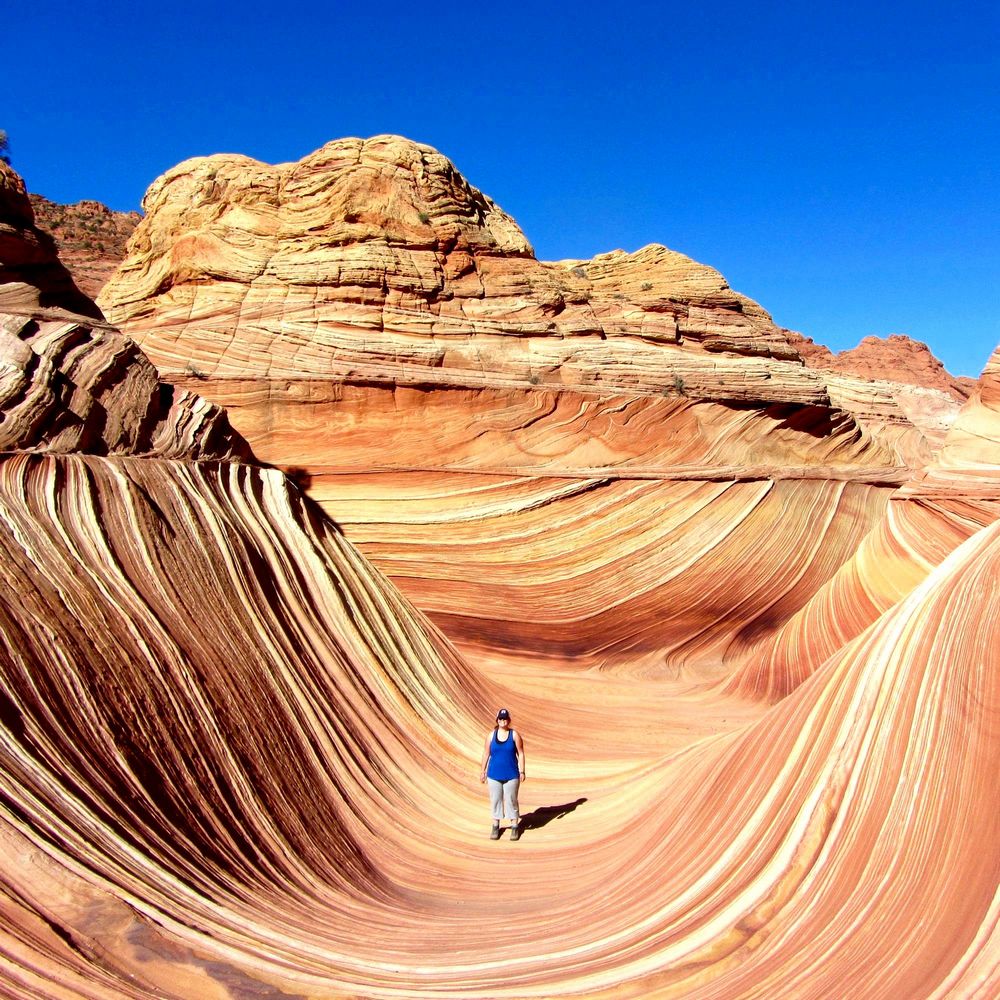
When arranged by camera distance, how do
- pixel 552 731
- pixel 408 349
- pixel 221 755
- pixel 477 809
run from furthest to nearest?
pixel 408 349, pixel 552 731, pixel 477 809, pixel 221 755

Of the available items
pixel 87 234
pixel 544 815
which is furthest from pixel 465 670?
pixel 87 234

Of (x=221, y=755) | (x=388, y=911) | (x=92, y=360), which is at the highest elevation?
(x=92, y=360)

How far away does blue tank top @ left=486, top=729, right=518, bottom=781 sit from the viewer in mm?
6066

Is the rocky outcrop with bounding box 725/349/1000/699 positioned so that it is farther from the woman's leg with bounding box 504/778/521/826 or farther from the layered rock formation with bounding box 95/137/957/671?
the woman's leg with bounding box 504/778/521/826

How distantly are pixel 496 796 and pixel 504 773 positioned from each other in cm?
25

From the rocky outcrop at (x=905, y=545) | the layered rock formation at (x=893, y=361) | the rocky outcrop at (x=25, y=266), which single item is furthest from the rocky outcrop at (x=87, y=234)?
the layered rock formation at (x=893, y=361)

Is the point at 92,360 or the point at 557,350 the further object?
the point at 557,350

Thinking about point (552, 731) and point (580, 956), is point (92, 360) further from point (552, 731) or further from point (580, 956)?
point (580, 956)

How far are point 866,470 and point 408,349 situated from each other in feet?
23.8

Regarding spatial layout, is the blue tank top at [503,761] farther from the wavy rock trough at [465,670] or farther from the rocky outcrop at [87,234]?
the rocky outcrop at [87,234]

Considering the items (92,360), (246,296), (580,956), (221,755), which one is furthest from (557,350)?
(580,956)

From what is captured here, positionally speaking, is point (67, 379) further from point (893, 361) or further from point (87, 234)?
point (893, 361)

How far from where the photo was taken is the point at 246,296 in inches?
492

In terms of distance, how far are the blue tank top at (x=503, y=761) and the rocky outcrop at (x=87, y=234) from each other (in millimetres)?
18194
